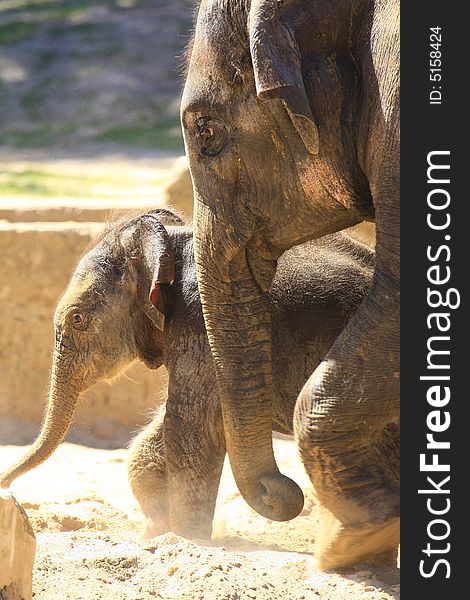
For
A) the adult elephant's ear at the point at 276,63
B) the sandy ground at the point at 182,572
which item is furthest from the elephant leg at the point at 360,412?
the adult elephant's ear at the point at 276,63

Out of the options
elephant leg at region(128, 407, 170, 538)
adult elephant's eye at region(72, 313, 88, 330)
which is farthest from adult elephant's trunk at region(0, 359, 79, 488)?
elephant leg at region(128, 407, 170, 538)

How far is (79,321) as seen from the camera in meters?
5.45

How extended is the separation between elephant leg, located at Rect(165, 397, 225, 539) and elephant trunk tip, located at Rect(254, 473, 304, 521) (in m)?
0.74

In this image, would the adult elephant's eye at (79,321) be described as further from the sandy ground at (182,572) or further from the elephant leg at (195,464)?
the sandy ground at (182,572)

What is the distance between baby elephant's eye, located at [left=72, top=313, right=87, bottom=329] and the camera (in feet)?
17.9

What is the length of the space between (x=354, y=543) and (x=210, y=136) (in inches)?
48.0

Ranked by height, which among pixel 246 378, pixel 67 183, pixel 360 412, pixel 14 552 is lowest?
pixel 14 552

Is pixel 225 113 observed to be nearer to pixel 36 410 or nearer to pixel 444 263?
pixel 444 263

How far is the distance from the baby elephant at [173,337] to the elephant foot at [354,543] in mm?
1115

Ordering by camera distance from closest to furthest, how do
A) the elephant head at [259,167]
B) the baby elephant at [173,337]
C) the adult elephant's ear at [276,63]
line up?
1. the adult elephant's ear at [276,63]
2. the elephant head at [259,167]
3. the baby elephant at [173,337]

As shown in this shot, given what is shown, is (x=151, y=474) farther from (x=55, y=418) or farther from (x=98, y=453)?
(x=98, y=453)

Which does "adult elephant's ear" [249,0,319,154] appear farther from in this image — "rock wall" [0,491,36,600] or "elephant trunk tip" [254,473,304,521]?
"rock wall" [0,491,36,600]

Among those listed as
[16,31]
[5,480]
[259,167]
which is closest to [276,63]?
[259,167]

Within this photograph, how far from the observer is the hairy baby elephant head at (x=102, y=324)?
212 inches
